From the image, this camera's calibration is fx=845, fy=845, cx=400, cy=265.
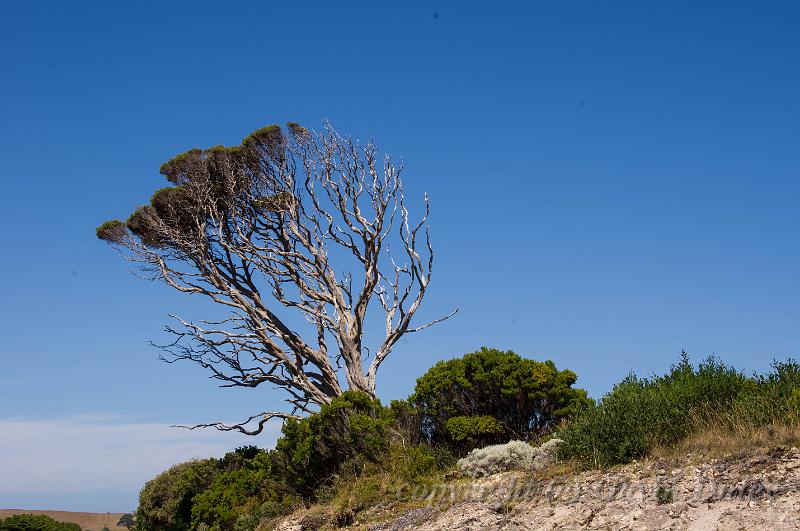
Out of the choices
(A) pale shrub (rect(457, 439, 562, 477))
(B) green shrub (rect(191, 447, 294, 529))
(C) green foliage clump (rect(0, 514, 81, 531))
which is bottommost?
(A) pale shrub (rect(457, 439, 562, 477))

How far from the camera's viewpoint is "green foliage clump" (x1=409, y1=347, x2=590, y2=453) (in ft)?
61.4

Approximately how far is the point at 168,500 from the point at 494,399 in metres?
16.3

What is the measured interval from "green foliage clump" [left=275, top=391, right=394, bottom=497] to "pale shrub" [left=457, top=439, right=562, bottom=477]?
8.95ft

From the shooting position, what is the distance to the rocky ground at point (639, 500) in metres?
10.6

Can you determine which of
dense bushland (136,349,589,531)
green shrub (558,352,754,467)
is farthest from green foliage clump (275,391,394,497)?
green shrub (558,352,754,467)

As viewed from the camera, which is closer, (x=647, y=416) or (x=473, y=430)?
(x=647, y=416)

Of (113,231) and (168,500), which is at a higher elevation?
(113,231)

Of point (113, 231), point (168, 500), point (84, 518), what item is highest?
point (113, 231)

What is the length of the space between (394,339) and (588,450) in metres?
11.9

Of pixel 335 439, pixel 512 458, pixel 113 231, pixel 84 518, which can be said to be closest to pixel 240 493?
pixel 335 439

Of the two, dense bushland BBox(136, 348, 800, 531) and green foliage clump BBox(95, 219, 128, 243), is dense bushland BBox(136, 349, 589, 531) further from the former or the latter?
green foliage clump BBox(95, 219, 128, 243)

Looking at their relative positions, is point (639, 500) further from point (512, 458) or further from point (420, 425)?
point (420, 425)

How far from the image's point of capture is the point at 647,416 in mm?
13852

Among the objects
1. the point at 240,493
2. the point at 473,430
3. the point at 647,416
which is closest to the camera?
the point at 647,416
